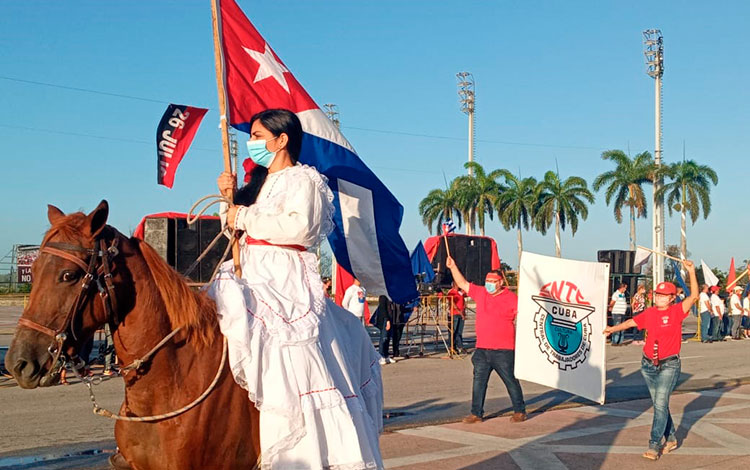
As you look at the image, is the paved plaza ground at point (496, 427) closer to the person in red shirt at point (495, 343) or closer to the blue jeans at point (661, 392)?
the blue jeans at point (661, 392)

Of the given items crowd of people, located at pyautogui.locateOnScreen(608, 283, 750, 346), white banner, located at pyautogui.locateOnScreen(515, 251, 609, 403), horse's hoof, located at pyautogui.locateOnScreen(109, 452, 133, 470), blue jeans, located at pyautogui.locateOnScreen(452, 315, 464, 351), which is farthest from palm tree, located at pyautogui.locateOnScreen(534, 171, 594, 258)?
horse's hoof, located at pyautogui.locateOnScreen(109, 452, 133, 470)

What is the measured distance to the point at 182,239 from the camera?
17297 mm

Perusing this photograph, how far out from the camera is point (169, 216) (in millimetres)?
17219

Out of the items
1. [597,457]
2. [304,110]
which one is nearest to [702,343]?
[597,457]

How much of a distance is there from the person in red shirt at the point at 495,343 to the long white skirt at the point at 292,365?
6.47m

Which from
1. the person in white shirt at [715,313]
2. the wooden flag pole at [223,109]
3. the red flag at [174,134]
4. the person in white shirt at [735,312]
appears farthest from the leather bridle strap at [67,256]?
the person in white shirt at [735,312]

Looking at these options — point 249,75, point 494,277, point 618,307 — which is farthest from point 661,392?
point 618,307

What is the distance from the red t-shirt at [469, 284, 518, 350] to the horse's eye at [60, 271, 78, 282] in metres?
7.72

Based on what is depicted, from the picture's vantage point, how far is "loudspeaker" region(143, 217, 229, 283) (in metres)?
17.0

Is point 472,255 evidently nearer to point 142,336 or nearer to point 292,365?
point 292,365

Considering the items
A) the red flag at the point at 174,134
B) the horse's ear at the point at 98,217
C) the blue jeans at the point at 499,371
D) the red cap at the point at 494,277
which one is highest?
the red flag at the point at 174,134

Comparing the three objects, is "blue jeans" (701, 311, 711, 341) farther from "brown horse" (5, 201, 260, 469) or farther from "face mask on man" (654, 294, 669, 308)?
"brown horse" (5, 201, 260, 469)

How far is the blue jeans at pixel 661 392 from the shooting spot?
851 centimetres

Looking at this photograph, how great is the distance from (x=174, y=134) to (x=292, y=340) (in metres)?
13.5
